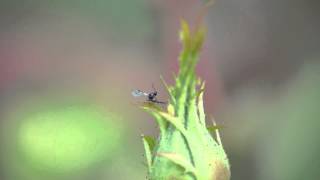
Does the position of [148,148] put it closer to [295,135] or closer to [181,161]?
[181,161]

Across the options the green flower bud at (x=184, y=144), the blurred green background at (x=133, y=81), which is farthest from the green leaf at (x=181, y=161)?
the blurred green background at (x=133, y=81)

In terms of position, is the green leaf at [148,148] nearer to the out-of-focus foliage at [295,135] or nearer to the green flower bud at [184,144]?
the green flower bud at [184,144]

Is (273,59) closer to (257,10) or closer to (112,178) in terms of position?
(257,10)

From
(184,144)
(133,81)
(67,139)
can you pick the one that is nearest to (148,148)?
(184,144)

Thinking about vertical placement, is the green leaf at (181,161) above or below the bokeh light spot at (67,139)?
below

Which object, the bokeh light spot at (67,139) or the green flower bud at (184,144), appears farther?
the bokeh light spot at (67,139)

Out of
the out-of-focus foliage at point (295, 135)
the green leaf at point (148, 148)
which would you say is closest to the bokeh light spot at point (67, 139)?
the out-of-focus foliage at point (295, 135)

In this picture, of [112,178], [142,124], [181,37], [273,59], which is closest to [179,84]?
[181,37]

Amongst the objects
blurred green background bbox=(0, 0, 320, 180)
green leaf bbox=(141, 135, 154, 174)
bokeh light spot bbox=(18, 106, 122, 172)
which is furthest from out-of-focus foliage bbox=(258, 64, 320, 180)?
green leaf bbox=(141, 135, 154, 174)

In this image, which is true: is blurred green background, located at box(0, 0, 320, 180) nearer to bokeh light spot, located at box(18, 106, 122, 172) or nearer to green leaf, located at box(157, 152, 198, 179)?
bokeh light spot, located at box(18, 106, 122, 172)
